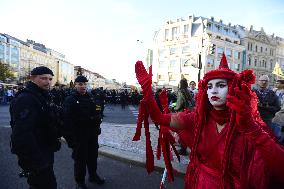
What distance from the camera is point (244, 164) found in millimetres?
2189

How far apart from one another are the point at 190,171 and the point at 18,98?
2.02 m

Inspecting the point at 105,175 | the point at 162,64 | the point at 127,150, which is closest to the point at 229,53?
the point at 162,64

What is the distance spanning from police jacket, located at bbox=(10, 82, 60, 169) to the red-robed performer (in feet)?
4.58

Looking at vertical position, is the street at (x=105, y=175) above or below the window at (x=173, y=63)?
below

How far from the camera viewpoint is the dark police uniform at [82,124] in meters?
5.05

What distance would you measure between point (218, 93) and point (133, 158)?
473 centimetres

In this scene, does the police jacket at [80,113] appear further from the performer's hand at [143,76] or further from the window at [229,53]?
the window at [229,53]

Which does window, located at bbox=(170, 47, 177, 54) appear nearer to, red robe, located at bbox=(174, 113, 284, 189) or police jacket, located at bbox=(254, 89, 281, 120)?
police jacket, located at bbox=(254, 89, 281, 120)

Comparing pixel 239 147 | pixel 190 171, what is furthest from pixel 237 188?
pixel 190 171

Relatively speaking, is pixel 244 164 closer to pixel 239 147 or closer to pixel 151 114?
pixel 239 147

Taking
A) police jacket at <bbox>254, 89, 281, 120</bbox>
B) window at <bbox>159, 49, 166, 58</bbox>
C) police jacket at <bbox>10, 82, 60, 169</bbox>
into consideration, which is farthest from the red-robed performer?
window at <bbox>159, 49, 166, 58</bbox>

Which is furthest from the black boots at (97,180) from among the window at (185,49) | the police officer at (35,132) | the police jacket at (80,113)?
the window at (185,49)

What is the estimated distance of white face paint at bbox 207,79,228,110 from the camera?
2.39 meters

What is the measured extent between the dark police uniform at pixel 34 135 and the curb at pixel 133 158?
3.01 m
